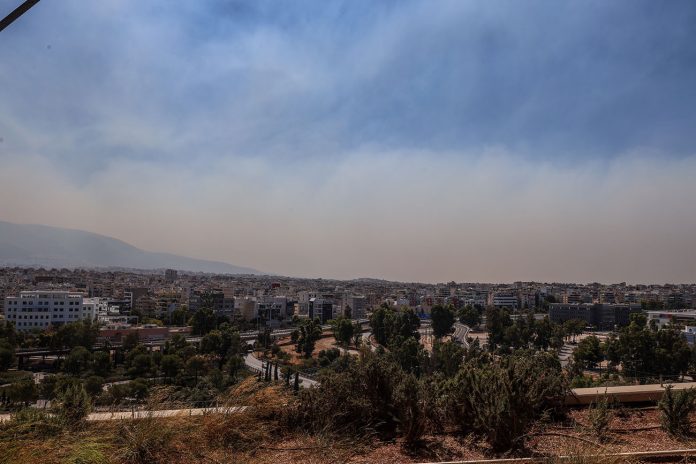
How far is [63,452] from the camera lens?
3162 millimetres

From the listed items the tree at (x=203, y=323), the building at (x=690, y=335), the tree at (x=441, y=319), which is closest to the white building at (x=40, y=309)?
the tree at (x=203, y=323)

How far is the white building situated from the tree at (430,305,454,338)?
136 ft

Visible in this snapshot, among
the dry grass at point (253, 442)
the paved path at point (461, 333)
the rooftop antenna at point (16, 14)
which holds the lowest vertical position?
the paved path at point (461, 333)

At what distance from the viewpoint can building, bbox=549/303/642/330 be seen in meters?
80.2

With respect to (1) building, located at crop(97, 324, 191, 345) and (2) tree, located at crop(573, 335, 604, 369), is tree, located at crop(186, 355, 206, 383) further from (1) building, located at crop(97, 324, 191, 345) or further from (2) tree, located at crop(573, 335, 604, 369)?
(2) tree, located at crop(573, 335, 604, 369)

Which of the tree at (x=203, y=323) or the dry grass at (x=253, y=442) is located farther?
the tree at (x=203, y=323)

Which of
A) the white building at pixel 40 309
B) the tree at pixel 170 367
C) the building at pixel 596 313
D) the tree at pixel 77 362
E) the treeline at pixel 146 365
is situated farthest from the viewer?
the building at pixel 596 313

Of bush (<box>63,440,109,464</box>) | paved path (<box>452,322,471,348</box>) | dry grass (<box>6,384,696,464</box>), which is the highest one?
bush (<box>63,440,109,464</box>)

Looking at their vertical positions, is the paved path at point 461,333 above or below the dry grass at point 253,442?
below

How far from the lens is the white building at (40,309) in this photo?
178 ft

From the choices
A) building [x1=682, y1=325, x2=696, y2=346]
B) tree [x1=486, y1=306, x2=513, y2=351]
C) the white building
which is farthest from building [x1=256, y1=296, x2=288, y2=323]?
building [x1=682, y1=325, x2=696, y2=346]

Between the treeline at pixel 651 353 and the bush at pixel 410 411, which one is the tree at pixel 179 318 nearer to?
the treeline at pixel 651 353

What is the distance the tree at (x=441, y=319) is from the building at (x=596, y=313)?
30.9 m

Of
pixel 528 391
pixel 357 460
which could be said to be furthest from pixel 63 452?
pixel 528 391
